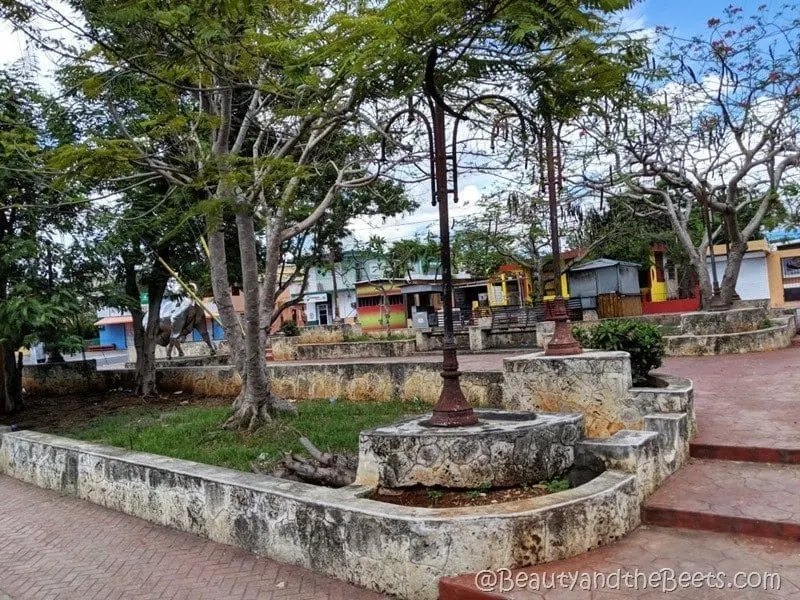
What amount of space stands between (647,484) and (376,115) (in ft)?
21.2

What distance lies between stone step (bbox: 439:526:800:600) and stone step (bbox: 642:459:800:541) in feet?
0.27

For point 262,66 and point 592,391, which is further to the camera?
point 262,66

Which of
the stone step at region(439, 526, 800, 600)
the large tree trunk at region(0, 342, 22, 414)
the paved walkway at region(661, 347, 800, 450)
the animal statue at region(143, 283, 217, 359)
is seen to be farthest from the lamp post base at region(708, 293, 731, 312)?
the large tree trunk at region(0, 342, 22, 414)

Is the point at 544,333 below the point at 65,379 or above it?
above

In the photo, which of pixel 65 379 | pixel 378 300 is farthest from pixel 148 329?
pixel 378 300

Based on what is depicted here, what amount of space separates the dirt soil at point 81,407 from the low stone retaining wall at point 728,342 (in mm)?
9346

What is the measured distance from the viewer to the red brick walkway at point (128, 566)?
14.4 ft

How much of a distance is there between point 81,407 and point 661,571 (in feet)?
40.5

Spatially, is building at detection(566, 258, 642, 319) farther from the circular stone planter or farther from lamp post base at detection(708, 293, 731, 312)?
the circular stone planter

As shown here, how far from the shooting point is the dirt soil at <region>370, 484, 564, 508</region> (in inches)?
185

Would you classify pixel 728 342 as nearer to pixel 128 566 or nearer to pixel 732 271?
pixel 732 271

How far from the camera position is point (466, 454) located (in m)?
4.82

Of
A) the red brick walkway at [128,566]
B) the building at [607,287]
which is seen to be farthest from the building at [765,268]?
the red brick walkway at [128,566]

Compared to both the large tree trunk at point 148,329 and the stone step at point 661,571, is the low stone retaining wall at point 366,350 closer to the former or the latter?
the large tree trunk at point 148,329
